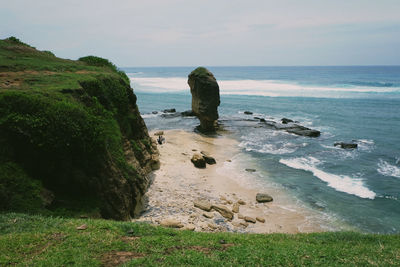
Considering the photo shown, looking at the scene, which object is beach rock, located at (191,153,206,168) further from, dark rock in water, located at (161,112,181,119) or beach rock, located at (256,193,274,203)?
dark rock in water, located at (161,112,181,119)

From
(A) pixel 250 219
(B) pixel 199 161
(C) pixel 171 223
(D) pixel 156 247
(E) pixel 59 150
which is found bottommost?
(A) pixel 250 219

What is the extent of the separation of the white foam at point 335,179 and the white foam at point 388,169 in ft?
10.7

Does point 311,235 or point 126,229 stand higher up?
point 126,229

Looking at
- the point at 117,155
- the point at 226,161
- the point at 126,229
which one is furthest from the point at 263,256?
the point at 226,161

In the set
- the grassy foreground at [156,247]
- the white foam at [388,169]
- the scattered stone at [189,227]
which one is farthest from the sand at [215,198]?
the white foam at [388,169]

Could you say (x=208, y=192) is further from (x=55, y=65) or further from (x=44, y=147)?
(x=55, y=65)

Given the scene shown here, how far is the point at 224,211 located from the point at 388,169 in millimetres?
17313

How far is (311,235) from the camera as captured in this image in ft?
34.2

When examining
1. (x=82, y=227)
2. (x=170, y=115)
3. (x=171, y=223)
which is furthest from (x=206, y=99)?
(x=82, y=227)

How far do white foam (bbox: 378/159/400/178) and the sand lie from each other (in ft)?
35.1

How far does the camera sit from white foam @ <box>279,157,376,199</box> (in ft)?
65.8

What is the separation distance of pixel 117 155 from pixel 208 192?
22.8 feet

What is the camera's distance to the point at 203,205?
53.4 ft

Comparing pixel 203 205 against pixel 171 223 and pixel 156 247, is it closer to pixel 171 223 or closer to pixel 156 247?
pixel 171 223
